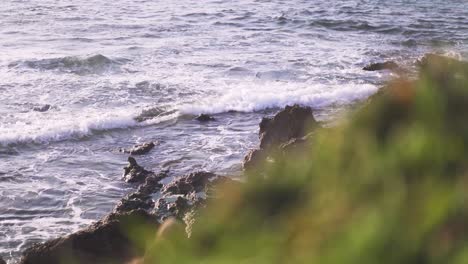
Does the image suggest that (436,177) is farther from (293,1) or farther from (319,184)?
(293,1)

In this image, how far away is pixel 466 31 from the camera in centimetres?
2909

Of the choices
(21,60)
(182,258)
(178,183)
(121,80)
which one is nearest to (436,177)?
(182,258)

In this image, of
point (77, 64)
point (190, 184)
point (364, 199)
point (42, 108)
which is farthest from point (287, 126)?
point (77, 64)

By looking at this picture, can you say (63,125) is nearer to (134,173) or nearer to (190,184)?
(134,173)

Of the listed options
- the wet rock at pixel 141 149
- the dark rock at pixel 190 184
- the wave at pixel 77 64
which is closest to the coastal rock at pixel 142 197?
the dark rock at pixel 190 184

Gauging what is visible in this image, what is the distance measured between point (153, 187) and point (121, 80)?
983 cm

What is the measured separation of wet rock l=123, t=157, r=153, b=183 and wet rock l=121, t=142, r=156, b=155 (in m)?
1.28

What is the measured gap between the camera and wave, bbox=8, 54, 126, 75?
21.9 m

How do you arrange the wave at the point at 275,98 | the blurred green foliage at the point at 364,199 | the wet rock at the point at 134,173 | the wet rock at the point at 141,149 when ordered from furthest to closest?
the wave at the point at 275,98 → the wet rock at the point at 141,149 → the wet rock at the point at 134,173 → the blurred green foliage at the point at 364,199

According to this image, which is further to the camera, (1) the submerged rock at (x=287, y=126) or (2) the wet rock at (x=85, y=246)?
(1) the submerged rock at (x=287, y=126)

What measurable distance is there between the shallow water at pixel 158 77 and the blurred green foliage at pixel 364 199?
93 centimetres

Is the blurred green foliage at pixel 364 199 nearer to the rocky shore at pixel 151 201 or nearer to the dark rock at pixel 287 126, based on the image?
the rocky shore at pixel 151 201

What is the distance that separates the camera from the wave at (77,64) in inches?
862

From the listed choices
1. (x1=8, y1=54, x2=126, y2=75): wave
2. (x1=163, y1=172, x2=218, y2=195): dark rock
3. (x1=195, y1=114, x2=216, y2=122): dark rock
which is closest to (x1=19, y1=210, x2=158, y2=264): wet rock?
(x1=163, y1=172, x2=218, y2=195): dark rock
